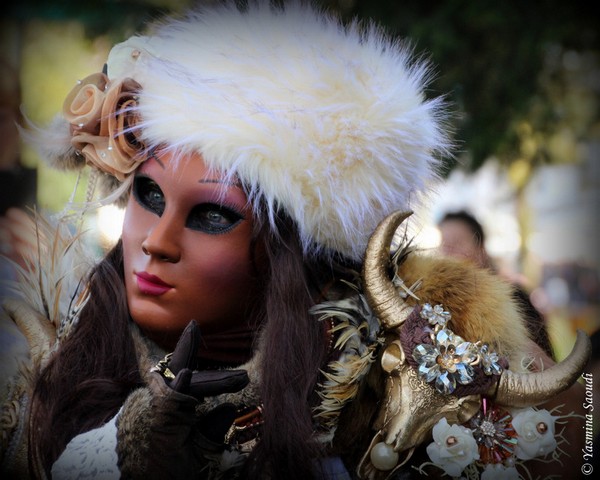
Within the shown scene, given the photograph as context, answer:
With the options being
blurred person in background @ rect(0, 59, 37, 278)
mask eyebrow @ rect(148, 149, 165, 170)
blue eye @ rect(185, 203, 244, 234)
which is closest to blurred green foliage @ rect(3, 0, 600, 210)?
blurred person in background @ rect(0, 59, 37, 278)

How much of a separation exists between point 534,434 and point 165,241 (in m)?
1.08

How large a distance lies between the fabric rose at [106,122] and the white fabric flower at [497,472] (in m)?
1.23

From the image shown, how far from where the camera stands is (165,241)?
5.91 feet

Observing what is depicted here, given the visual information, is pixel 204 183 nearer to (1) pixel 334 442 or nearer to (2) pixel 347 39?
(2) pixel 347 39

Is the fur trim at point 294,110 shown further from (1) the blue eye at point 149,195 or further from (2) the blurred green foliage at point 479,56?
(2) the blurred green foliage at point 479,56

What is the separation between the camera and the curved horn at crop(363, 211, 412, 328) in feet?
6.16

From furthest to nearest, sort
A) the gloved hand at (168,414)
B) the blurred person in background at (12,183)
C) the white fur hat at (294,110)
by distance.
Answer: the blurred person in background at (12,183) < the white fur hat at (294,110) < the gloved hand at (168,414)

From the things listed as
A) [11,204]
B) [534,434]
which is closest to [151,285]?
[11,204]

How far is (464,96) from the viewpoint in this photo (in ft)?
13.9

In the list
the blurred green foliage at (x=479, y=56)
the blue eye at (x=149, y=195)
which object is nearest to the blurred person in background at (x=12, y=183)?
the blurred green foliage at (x=479, y=56)

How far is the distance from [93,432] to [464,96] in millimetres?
3191

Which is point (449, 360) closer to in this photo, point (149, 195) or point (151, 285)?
point (151, 285)

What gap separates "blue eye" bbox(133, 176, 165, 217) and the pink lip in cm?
17

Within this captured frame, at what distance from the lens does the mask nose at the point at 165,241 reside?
5.90 ft
